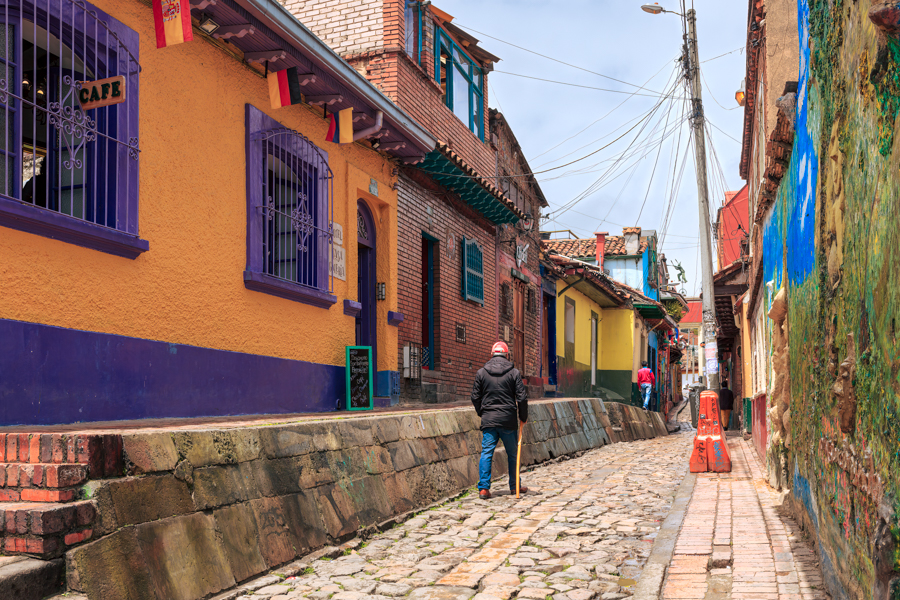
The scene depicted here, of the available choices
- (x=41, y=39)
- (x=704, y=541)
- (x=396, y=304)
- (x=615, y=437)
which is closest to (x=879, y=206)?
(x=704, y=541)

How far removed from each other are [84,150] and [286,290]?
3.09m

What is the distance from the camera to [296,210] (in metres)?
9.17

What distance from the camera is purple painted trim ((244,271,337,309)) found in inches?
325

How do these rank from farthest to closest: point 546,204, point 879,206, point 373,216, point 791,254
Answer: point 546,204 → point 373,216 → point 791,254 → point 879,206

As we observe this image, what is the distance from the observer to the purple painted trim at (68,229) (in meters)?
5.43

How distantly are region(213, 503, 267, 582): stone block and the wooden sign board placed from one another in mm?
3346

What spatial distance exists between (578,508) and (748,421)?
424 inches

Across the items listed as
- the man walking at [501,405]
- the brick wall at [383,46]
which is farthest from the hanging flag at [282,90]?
the man walking at [501,405]

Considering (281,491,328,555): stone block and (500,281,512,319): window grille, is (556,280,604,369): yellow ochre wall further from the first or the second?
(281,491,328,555): stone block

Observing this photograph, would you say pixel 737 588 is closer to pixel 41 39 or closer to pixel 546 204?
pixel 41 39

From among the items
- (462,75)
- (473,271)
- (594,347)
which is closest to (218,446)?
(473,271)

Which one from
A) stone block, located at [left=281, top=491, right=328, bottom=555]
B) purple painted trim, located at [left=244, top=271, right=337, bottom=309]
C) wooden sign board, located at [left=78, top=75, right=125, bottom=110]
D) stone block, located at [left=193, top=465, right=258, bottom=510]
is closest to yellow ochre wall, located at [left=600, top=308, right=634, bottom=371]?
purple painted trim, located at [left=244, top=271, right=337, bottom=309]

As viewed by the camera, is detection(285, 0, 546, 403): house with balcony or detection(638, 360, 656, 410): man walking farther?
detection(638, 360, 656, 410): man walking

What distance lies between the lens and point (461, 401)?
1356 cm
